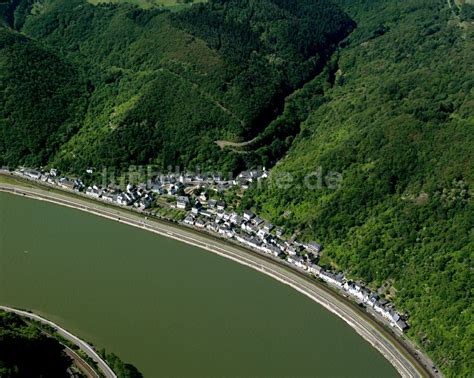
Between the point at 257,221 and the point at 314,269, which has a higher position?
the point at 257,221

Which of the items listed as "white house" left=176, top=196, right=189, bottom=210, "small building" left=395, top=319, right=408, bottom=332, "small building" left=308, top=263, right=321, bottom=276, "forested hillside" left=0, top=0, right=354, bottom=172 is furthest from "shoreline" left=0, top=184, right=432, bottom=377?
"forested hillside" left=0, top=0, right=354, bottom=172

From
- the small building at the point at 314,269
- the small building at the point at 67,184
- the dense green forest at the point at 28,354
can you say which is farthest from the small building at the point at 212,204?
the dense green forest at the point at 28,354

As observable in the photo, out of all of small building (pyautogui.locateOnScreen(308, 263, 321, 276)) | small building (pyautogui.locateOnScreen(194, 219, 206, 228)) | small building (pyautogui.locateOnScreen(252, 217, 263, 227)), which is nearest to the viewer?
small building (pyautogui.locateOnScreen(308, 263, 321, 276))

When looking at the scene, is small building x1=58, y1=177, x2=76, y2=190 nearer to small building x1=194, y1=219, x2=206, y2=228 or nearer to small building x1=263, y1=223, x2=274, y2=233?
small building x1=194, y1=219, x2=206, y2=228

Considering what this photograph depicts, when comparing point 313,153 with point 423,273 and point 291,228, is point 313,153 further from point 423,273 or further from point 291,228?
point 423,273

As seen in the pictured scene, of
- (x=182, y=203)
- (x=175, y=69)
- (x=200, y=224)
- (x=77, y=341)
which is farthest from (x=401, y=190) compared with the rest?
(x=175, y=69)

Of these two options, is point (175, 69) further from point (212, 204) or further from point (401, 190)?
point (401, 190)
